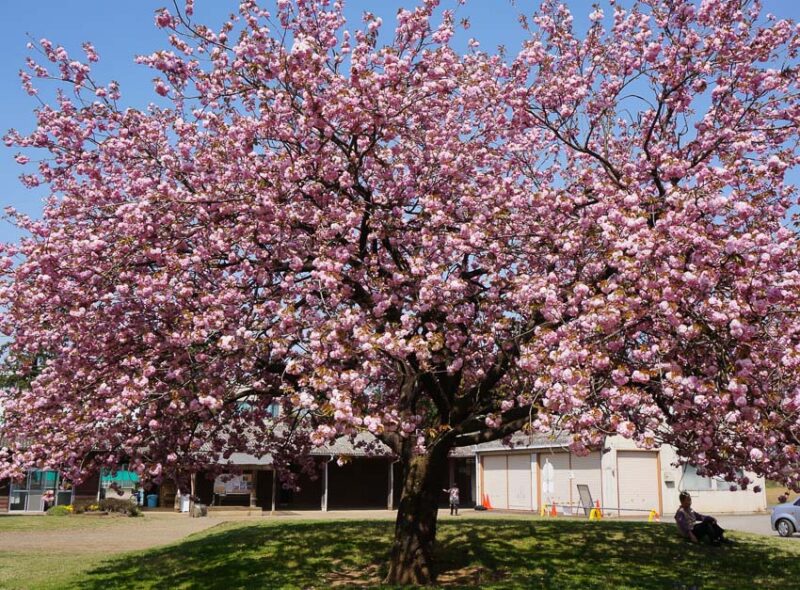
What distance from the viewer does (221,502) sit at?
40438 mm

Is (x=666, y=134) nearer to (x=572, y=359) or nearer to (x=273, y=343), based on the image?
(x=572, y=359)

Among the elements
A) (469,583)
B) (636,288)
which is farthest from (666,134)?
(469,583)

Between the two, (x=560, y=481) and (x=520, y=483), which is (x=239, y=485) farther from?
(x=560, y=481)

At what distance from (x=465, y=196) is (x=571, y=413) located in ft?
13.3

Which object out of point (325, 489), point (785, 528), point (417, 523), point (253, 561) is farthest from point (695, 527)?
point (325, 489)

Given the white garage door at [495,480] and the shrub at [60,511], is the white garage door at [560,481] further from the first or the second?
the shrub at [60,511]

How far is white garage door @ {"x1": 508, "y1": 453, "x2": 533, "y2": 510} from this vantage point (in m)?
37.6

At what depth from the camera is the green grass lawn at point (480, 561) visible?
39.5ft

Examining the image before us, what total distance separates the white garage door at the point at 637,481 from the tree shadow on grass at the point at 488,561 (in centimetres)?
1609

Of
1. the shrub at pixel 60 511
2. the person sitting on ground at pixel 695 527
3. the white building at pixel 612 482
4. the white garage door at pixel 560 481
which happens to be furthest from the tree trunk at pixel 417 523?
the shrub at pixel 60 511

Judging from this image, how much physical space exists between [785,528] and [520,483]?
16.7 metres

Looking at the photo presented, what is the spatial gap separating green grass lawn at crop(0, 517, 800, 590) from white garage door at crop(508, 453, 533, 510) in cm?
1997

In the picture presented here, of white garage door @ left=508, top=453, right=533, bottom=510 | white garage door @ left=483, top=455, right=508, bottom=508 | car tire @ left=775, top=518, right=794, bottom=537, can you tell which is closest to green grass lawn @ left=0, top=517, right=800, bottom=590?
car tire @ left=775, top=518, right=794, bottom=537

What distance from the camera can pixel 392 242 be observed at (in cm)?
1115
